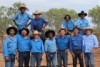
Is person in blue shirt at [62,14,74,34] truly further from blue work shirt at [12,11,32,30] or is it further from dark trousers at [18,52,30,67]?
→ dark trousers at [18,52,30,67]

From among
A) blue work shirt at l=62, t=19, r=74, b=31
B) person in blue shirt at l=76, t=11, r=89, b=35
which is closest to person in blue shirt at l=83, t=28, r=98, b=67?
person in blue shirt at l=76, t=11, r=89, b=35

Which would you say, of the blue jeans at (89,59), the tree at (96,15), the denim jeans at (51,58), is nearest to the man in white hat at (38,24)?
the denim jeans at (51,58)

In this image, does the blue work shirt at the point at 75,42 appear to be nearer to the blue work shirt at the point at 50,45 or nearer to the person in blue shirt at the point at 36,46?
the blue work shirt at the point at 50,45

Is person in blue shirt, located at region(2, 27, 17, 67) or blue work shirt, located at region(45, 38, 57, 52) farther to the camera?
blue work shirt, located at region(45, 38, 57, 52)

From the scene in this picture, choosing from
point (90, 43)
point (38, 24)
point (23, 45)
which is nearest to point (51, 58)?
point (23, 45)

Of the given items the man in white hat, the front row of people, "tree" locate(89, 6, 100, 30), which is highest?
"tree" locate(89, 6, 100, 30)

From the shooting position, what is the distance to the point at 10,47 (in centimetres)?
929

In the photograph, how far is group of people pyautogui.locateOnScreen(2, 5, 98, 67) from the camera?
9625mm

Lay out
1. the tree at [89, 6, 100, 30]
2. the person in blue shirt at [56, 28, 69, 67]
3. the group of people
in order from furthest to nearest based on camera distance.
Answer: the tree at [89, 6, 100, 30]
the person in blue shirt at [56, 28, 69, 67]
the group of people

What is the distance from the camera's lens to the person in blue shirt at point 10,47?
9164mm

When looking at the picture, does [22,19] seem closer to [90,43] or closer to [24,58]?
[24,58]

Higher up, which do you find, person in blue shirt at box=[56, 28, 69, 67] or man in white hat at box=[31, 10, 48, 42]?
man in white hat at box=[31, 10, 48, 42]

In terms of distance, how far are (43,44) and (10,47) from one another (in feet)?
4.59

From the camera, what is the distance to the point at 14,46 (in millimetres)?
9359
